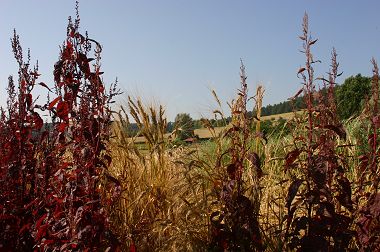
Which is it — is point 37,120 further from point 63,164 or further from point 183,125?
point 183,125

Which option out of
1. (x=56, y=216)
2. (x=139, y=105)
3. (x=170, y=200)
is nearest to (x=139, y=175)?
(x=170, y=200)

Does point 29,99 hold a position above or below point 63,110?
above

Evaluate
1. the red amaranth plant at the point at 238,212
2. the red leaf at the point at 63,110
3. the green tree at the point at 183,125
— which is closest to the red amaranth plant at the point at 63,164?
the red leaf at the point at 63,110

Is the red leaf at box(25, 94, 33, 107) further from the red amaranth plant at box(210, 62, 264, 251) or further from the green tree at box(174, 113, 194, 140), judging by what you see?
the green tree at box(174, 113, 194, 140)

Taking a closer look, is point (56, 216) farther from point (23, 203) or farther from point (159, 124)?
point (159, 124)

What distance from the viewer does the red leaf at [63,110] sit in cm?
271

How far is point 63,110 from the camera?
8.93 feet

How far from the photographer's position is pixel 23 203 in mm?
3213

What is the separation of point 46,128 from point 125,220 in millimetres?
982

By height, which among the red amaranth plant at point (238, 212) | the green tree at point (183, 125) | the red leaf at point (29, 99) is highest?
the red leaf at point (29, 99)

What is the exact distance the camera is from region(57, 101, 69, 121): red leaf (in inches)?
107

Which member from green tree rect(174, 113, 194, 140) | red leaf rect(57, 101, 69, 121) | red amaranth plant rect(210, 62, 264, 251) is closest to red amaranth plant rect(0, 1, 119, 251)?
red leaf rect(57, 101, 69, 121)

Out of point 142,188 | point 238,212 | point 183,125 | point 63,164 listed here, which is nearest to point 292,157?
point 238,212

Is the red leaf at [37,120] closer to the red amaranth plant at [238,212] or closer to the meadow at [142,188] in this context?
the meadow at [142,188]
